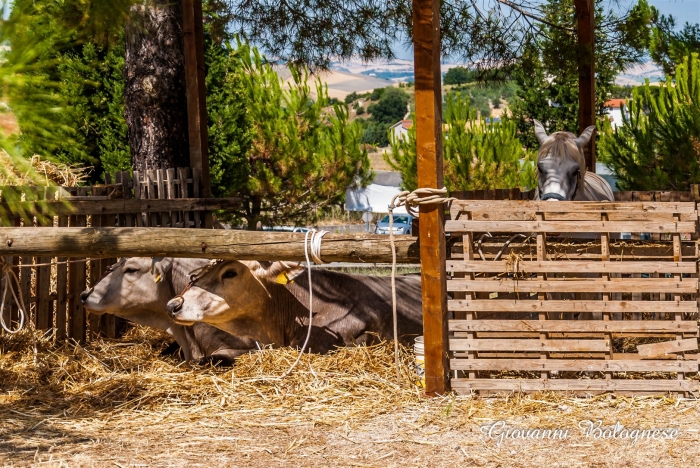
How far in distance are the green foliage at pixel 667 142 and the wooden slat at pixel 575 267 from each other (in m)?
13.6

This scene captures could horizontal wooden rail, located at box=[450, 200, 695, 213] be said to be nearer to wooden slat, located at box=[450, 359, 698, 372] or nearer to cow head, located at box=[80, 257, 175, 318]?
wooden slat, located at box=[450, 359, 698, 372]

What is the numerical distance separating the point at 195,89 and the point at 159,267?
2083 mm

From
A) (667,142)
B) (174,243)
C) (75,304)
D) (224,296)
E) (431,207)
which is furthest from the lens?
(667,142)

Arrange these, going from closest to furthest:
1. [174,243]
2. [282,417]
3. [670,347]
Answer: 1. [282,417]
2. [670,347]
3. [174,243]

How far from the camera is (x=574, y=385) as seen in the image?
5.53m

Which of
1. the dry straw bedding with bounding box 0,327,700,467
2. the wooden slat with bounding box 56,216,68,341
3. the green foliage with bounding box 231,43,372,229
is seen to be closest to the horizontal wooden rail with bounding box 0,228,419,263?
the dry straw bedding with bounding box 0,327,700,467

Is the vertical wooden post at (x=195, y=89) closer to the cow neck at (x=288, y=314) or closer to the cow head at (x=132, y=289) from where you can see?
the cow head at (x=132, y=289)

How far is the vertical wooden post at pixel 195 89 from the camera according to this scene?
832cm

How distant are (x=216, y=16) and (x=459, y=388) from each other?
690 cm

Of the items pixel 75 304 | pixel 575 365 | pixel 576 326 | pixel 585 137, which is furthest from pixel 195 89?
pixel 575 365

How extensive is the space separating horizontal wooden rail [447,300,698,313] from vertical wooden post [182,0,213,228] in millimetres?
3668

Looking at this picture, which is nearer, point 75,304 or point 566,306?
point 566,306

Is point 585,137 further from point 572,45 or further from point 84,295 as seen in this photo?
point 84,295

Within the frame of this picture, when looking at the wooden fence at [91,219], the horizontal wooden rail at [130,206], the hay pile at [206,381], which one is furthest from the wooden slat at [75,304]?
the hay pile at [206,381]
